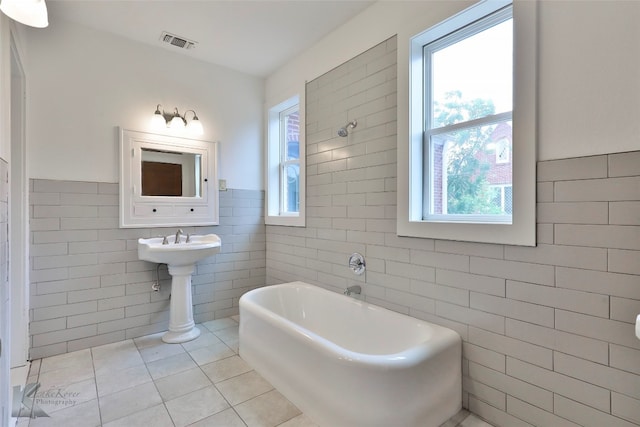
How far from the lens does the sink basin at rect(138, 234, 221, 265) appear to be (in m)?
2.42

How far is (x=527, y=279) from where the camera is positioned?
1.49 metres

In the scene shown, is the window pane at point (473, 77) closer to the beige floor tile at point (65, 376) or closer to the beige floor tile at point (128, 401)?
the beige floor tile at point (128, 401)

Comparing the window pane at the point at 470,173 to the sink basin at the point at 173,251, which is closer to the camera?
the window pane at the point at 470,173

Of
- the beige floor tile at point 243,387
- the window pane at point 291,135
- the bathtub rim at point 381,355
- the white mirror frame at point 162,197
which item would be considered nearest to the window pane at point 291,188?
the window pane at point 291,135

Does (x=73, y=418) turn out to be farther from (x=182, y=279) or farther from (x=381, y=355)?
(x=381, y=355)

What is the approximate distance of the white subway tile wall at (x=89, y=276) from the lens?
7.48ft

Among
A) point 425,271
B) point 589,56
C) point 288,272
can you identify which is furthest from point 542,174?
point 288,272

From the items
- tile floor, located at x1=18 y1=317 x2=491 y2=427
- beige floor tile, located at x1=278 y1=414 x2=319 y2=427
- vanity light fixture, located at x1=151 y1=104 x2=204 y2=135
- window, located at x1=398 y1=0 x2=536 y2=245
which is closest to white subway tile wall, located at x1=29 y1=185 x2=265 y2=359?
tile floor, located at x1=18 y1=317 x2=491 y2=427

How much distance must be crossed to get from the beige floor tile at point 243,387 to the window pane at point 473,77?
2.01 metres

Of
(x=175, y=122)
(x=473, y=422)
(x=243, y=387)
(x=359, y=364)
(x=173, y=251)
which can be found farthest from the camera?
(x=175, y=122)

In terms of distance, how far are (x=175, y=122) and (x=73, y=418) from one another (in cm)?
220

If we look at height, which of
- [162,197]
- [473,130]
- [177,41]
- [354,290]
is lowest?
[354,290]

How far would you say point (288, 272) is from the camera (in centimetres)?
309

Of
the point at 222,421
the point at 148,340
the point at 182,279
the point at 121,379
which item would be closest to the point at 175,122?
the point at 182,279
